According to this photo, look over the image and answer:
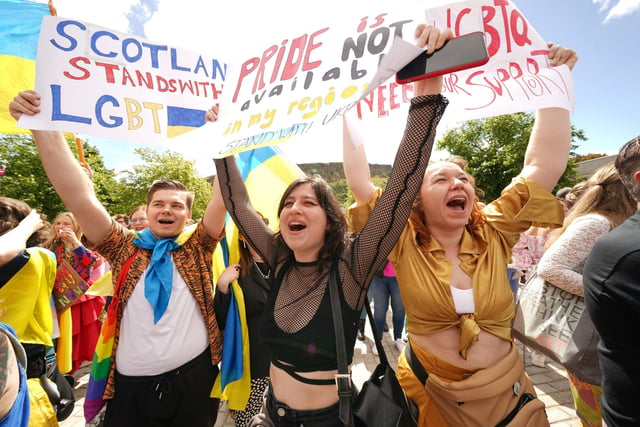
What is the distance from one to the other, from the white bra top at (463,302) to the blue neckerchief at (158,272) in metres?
1.66

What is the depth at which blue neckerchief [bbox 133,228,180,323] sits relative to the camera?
1.82m

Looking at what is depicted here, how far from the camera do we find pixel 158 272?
74.5 inches

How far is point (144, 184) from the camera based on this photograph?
82.5 ft

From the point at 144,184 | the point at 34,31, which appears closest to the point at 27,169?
the point at 144,184

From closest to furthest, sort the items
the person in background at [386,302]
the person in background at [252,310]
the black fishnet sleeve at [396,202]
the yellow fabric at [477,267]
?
the black fishnet sleeve at [396,202] → the yellow fabric at [477,267] → the person in background at [252,310] → the person in background at [386,302]

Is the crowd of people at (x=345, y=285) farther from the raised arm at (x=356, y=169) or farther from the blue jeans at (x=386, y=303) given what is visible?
the blue jeans at (x=386, y=303)

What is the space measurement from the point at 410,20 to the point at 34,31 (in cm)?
271

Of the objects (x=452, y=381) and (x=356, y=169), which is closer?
(x=452, y=381)

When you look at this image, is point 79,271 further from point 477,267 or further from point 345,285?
point 477,267

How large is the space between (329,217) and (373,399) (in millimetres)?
884

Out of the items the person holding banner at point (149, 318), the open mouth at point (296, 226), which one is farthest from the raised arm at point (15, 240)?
the open mouth at point (296, 226)

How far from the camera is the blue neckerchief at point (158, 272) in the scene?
1818mm

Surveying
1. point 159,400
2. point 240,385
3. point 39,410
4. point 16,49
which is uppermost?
point 16,49

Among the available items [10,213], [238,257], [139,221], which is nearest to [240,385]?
[238,257]
